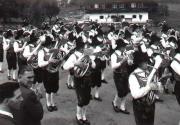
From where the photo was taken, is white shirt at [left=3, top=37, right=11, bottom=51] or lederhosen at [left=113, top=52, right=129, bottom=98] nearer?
lederhosen at [left=113, top=52, right=129, bottom=98]

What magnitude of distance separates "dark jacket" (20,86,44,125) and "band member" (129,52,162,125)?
8.11 ft

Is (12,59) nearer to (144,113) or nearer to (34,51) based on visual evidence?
(34,51)

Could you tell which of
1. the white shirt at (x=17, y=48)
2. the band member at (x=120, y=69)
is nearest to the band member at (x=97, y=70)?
the band member at (x=120, y=69)

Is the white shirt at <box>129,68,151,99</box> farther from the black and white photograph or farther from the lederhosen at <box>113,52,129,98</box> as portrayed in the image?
the lederhosen at <box>113,52,129,98</box>

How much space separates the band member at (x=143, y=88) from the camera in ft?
23.7

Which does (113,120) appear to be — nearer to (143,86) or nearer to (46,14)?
(143,86)

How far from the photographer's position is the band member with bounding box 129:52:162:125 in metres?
7.24

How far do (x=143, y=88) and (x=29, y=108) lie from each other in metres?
2.71

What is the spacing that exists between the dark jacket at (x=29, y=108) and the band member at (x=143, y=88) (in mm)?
2471

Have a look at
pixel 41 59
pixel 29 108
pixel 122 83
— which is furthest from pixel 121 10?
pixel 29 108

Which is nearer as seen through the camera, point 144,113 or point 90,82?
point 144,113

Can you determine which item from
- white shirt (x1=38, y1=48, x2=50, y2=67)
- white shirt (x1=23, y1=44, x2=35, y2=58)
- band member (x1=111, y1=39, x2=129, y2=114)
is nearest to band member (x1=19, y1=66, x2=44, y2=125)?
white shirt (x1=38, y1=48, x2=50, y2=67)

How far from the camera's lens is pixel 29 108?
5168 millimetres

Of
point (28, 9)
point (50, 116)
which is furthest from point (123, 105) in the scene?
point (28, 9)
